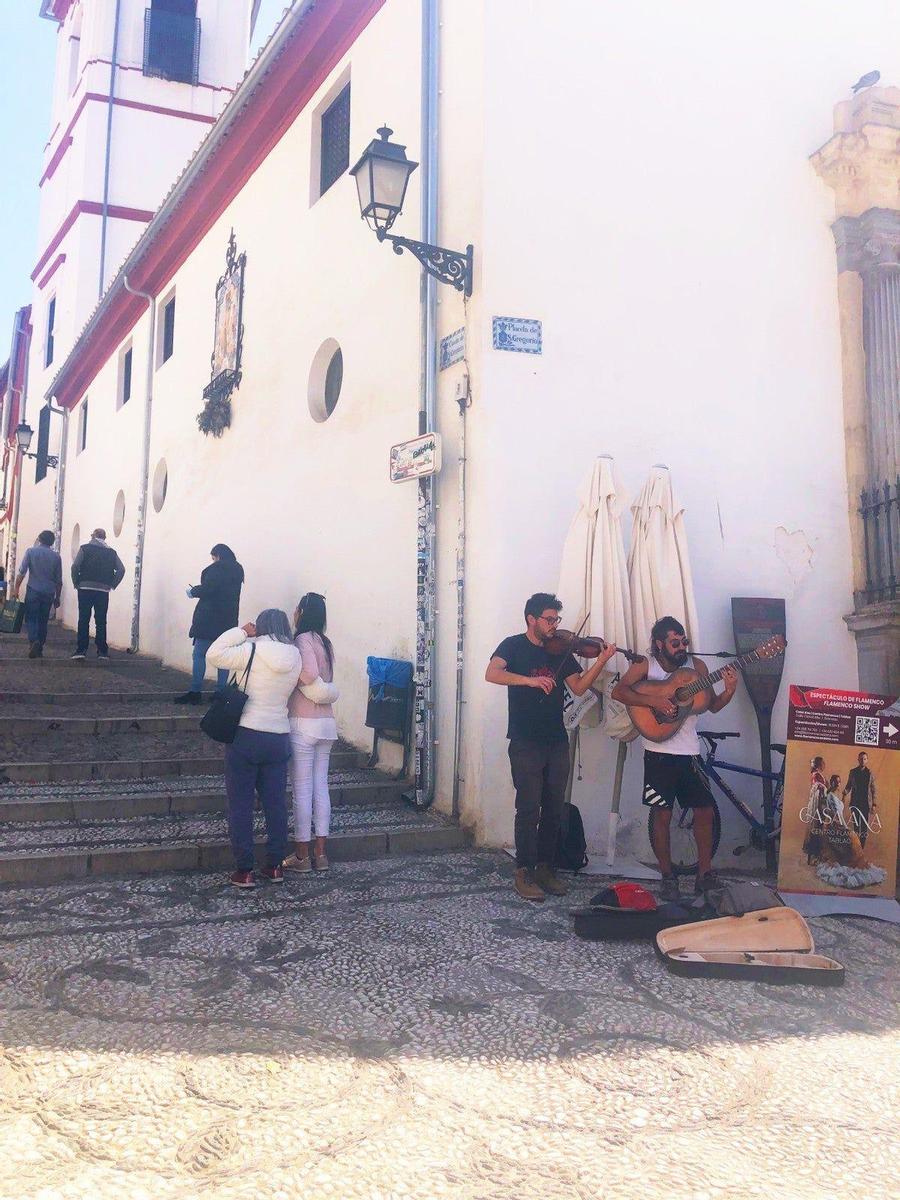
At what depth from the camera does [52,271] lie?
2408 centimetres

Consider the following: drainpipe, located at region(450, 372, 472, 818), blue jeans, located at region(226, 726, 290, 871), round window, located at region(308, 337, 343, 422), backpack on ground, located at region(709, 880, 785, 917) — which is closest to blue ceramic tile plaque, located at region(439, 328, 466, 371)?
drainpipe, located at region(450, 372, 472, 818)

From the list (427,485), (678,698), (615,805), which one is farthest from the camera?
(427,485)

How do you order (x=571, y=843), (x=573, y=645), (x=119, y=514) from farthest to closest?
(x=119, y=514) < (x=571, y=843) < (x=573, y=645)

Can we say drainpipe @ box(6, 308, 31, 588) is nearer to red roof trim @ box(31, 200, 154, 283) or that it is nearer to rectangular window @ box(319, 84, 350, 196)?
red roof trim @ box(31, 200, 154, 283)

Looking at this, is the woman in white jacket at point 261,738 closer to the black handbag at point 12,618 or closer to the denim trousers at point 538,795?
the denim trousers at point 538,795

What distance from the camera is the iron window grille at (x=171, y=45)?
22062 mm

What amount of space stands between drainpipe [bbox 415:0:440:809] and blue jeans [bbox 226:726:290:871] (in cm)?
154

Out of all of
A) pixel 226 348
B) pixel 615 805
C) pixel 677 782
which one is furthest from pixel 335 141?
pixel 677 782

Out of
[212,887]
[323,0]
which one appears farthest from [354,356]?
[212,887]

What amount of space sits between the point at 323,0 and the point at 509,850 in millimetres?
8038

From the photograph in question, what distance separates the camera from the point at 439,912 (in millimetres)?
5051

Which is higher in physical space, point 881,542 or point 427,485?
point 427,485

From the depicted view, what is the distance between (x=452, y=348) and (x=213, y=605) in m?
3.92

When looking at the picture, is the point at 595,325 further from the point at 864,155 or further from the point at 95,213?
the point at 95,213
